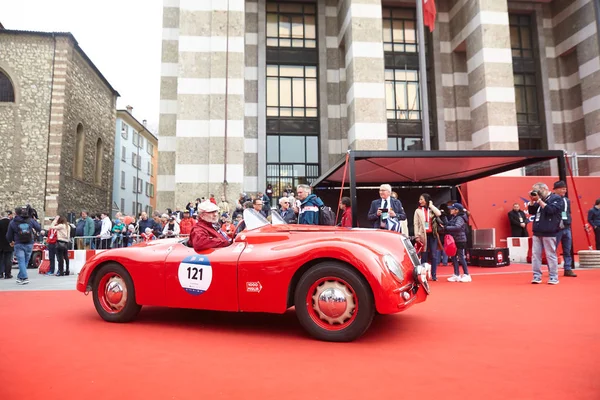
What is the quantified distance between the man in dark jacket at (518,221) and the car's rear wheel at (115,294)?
13028 millimetres

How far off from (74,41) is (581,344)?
31.3 m

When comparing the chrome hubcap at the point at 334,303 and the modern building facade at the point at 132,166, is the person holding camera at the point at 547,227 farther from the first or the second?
the modern building facade at the point at 132,166

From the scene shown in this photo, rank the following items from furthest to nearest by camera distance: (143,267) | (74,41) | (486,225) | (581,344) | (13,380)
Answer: (74,41)
(486,225)
(143,267)
(581,344)
(13,380)

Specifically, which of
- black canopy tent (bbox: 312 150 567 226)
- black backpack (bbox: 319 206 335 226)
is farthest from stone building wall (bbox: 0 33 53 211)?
black backpack (bbox: 319 206 335 226)

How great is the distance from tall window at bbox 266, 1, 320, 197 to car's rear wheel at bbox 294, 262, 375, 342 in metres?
15.4

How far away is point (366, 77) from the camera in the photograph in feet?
56.7

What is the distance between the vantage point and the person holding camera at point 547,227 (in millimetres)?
7191

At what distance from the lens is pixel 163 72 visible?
1897 cm

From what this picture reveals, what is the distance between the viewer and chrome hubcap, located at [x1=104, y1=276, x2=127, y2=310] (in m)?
4.62

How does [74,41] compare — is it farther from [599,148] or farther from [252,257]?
[599,148]

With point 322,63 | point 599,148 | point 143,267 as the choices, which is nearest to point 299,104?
point 322,63

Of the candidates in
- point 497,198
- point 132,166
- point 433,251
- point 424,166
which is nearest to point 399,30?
point 497,198

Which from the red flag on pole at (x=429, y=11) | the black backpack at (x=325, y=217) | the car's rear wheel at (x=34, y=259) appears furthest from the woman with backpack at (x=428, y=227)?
the car's rear wheel at (x=34, y=259)

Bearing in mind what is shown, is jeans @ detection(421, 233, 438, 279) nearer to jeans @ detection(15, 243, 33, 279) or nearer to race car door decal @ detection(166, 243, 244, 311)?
race car door decal @ detection(166, 243, 244, 311)
